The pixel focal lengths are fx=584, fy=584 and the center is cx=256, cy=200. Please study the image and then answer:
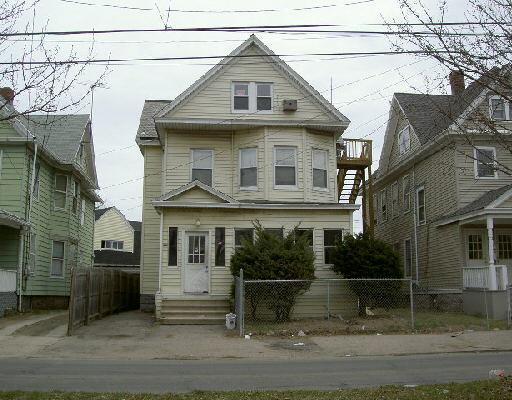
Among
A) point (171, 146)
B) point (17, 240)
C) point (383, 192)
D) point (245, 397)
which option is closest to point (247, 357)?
point (245, 397)

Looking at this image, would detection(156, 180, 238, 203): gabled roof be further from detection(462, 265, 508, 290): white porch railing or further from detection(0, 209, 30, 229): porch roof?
detection(462, 265, 508, 290): white porch railing

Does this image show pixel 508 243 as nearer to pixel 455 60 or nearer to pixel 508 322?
pixel 508 322

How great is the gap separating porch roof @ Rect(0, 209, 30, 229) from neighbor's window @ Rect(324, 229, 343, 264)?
11.2 meters

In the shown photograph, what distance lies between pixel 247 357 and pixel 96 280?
28.0ft

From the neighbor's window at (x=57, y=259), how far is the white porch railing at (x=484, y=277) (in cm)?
1776

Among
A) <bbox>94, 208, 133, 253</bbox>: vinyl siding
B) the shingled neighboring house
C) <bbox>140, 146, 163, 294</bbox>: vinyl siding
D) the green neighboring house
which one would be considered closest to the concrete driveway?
<bbox>140, 146, 163, 294</bbox>: vinyl siding

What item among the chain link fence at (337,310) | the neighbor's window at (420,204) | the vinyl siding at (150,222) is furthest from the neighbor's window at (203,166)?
the neighbor's window at (420,204)

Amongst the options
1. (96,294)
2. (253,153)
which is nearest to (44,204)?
(96,294)

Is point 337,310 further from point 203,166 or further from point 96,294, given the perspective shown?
point 96,294

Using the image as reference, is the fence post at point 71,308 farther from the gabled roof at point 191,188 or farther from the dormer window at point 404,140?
the dormer window at point 404,140

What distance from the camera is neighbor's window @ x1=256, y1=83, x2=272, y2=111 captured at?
2261cm

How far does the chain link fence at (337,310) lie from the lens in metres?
16.9

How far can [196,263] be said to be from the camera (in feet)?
66.4

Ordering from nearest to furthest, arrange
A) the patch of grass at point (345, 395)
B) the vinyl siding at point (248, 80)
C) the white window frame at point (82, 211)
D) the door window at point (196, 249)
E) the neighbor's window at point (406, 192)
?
the patch of grass at point (345, 395) < the door window at point (196, 249) < the vinyl siding at point (248, 80) < the neighbor's window at point (406, 192) < the white window frame at point (82, 211)
